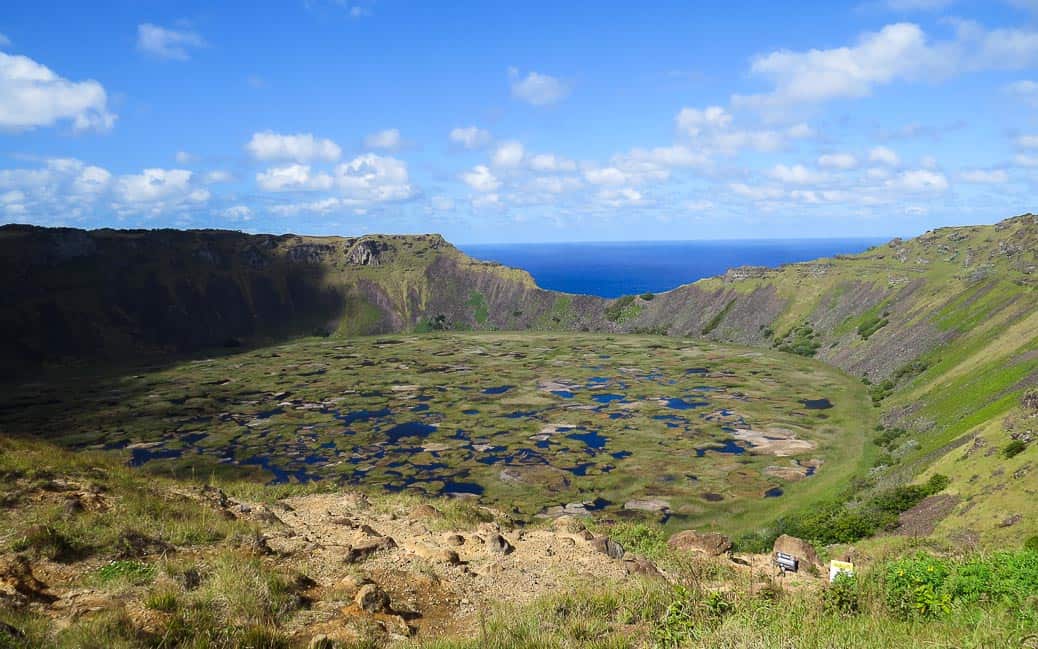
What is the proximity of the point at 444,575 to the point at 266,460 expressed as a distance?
5628 centimetres

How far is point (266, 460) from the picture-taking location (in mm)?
66000

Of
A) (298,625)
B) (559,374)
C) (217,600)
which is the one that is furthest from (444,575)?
(559,374)

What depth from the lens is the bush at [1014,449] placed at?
128 feet

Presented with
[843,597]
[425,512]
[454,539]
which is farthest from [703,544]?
[425,512]

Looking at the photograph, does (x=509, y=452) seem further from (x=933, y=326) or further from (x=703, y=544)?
(x=933, y=326)

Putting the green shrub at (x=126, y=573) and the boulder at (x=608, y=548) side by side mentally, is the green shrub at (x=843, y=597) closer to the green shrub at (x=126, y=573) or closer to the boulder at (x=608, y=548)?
the boulder at (x=608, y=548)

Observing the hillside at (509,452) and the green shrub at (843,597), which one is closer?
the hillside at (509,452)

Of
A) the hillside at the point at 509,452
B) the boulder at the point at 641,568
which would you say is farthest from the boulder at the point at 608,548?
the boulder at the point at 641,568

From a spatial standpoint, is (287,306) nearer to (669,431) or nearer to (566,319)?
(566,319)

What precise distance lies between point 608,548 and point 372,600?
10624 millimetres

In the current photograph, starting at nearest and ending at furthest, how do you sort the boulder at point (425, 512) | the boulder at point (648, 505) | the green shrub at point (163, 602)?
the green shrub at point (163, 602) → the boulder at point (425, 512) → the boulder at point (648, 505)

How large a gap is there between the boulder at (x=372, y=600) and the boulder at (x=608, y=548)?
956cm

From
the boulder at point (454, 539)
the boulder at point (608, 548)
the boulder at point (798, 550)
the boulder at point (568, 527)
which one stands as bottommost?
the boulder at point (798, 550)

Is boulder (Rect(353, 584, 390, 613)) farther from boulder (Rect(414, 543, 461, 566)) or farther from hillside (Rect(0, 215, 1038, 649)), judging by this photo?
boulder (Rect(414, 543, 461, 566))
